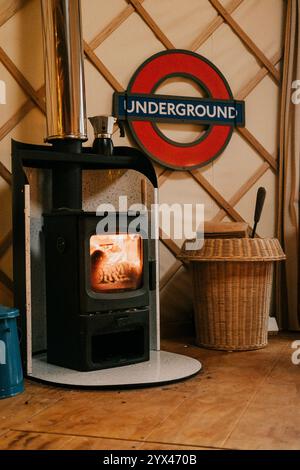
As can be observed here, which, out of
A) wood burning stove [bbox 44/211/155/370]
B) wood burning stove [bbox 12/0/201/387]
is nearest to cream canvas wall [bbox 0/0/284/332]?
wood burning stove [bbox 12/0/201/387]

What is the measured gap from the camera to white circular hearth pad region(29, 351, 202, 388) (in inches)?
70.1

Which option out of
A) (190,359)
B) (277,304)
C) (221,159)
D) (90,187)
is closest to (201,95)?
(221,159)

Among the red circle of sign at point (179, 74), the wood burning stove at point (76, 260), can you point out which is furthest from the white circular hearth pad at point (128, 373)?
the red circle of sign at point (179, 74)

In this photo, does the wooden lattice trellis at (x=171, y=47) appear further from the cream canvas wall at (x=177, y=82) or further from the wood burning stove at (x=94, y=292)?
the wood burning stove at (x=94, y=292)

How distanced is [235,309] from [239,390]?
1.93ft

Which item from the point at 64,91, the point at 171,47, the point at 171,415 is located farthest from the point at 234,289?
the point at 171,47

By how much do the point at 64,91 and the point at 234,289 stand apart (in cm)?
97

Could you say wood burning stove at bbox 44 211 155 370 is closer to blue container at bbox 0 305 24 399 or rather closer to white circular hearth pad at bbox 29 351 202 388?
white circular hearth pad at bbox 29 351 202 388

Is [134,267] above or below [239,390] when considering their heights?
above

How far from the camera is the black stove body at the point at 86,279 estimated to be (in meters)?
1.90

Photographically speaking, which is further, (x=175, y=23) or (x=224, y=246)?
(x=175, y=23)

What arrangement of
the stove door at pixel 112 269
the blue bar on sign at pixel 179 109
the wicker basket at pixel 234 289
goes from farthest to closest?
the blue bar on sign at pixel 179 109
the wicker basket at pixel 234 289
the stove door at pixel 112 269
